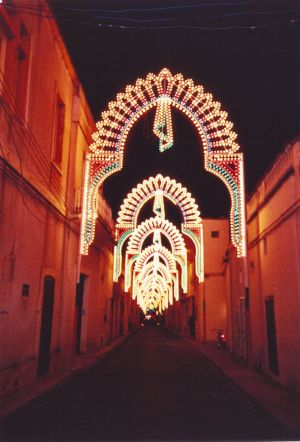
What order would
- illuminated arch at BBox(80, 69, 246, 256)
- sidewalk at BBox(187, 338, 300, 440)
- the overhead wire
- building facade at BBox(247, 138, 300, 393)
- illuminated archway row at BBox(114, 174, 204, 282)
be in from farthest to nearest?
illuminated archway row at BBox(114, 174, 204, 282) → illuminated arch at BBox(80, 69, 246, 256) → building facade at BBox(247, 138, 300, 393) → the overhead wire → sidewalk at BBox(187, 338, 300, 440)

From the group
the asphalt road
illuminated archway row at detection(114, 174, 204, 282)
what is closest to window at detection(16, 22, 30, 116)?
the asphalt road

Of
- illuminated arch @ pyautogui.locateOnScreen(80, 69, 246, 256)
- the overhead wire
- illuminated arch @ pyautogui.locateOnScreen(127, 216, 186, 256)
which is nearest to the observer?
the overhead wire

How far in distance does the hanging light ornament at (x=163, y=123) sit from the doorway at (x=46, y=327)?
17.5 ft

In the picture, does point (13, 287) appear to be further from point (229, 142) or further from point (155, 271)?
Result: point (155, 271)

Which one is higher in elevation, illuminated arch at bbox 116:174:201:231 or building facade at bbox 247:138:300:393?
illuminated arch at bbox 116:174:201:231

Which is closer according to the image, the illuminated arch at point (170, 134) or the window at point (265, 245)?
the window at point (265, 245)

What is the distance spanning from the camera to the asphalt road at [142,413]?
22.2 feet

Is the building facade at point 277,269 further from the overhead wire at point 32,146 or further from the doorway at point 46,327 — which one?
the overhead wire at point 32,146

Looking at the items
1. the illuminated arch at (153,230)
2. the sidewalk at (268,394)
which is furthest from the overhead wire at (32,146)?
the illuminated arch at (153,230)

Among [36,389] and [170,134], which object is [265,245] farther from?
[36,389]

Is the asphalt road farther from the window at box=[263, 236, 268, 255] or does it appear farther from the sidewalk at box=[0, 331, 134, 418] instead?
the window at box=[263, 236, 268, 255]

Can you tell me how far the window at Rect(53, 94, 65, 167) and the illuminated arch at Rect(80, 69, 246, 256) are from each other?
990mm

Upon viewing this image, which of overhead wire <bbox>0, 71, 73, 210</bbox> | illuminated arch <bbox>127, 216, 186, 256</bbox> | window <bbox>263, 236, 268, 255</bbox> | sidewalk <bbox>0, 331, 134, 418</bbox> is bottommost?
sidewalk <bbox>0, 331, 134, 418</bbox>

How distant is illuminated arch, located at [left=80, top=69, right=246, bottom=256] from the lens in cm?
1338
